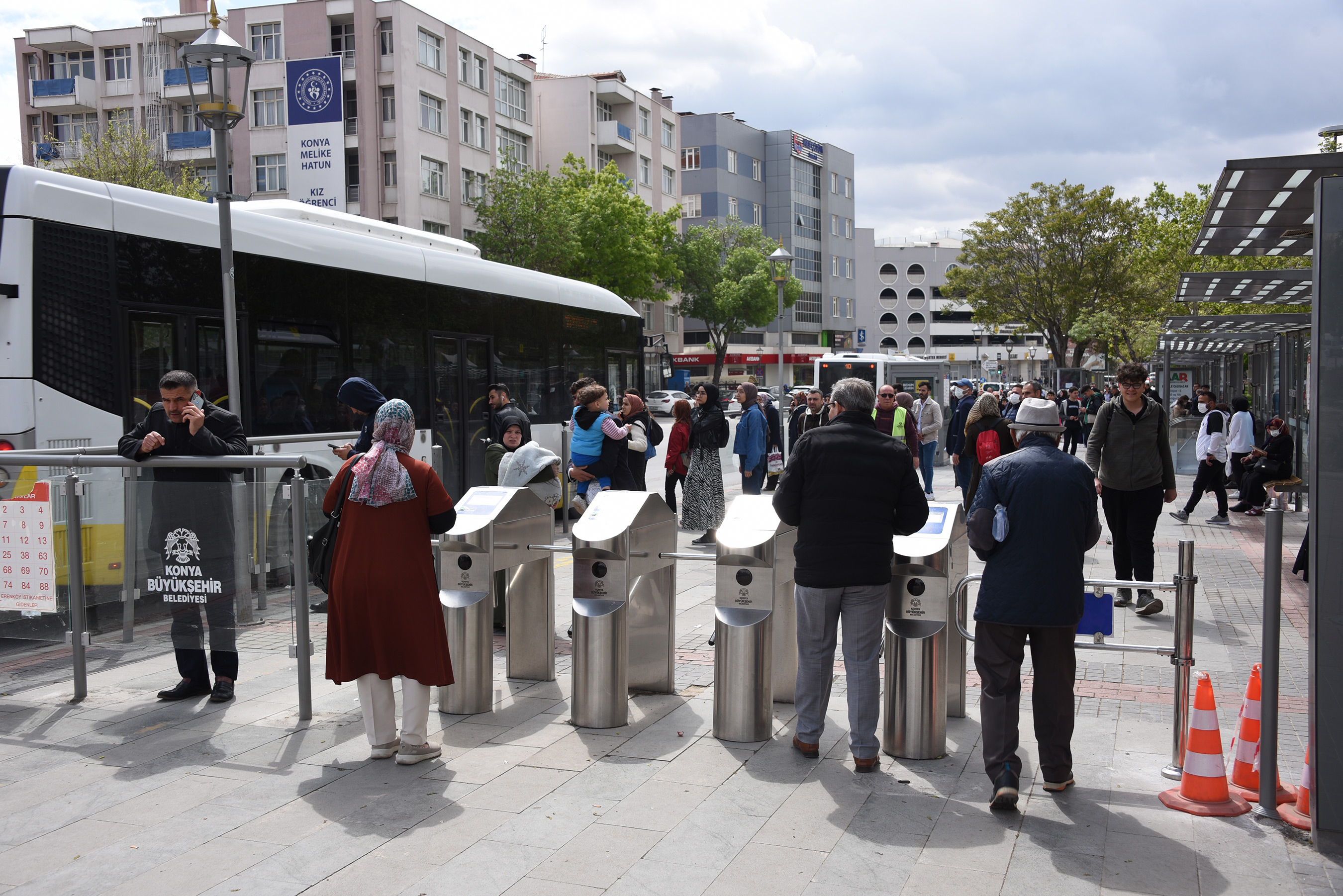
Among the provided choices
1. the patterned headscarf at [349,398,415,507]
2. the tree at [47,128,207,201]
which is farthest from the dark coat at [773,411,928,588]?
the tree at [47,128,207,201]

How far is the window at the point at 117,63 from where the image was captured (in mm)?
50594

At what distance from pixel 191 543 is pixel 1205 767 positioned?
207 inches

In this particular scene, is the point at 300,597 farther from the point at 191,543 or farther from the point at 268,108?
A: the point at 268,108

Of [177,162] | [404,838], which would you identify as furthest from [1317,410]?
[177,162]

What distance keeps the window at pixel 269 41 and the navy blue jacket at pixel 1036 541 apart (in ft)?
154

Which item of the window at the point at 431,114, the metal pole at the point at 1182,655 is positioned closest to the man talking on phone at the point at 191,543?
the metal pole at the point at 1182,655

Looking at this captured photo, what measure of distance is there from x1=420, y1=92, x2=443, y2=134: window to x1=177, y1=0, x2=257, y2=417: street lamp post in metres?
39.3

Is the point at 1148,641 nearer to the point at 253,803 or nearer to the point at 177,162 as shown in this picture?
the point at 253,803

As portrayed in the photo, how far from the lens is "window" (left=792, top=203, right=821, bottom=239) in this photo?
87500 millimetres

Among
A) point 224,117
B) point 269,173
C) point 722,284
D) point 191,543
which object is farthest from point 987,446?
point 722,284

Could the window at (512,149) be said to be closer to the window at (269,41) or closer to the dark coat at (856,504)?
the window at (269,41)

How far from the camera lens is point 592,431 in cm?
1009

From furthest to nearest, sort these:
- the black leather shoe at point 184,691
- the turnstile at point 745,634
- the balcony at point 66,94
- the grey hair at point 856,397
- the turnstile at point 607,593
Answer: the balcony at point 66,94, the black leather shoe at point 184,691, the turnstile at point 607,593, the turnstile at point 745,634, the grey hair at point 856,397

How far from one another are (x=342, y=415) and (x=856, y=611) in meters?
6.93
